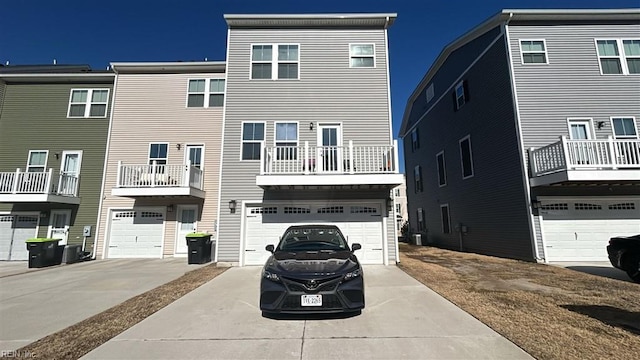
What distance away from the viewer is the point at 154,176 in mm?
11414

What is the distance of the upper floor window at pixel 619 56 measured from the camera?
11398 mm

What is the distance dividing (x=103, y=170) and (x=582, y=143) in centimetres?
1876

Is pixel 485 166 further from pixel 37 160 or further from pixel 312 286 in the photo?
pixel 37 160

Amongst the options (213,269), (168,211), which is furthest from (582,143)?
(168,211)

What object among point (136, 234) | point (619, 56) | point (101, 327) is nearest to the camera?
point (101, 327)

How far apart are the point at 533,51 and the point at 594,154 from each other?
484cm

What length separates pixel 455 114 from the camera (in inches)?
619

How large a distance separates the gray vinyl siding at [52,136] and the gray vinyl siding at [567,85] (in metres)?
18.1

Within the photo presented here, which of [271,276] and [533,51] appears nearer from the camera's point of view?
[271,276]

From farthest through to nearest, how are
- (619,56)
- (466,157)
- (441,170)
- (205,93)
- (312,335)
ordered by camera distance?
(441,170) → (466,157) → (205,93) → (619,56) → (312,335)

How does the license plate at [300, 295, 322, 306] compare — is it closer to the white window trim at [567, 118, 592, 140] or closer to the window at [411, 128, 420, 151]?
the white window trim at [567, 118, 592, 140]

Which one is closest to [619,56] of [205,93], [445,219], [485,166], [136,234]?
[485,166]

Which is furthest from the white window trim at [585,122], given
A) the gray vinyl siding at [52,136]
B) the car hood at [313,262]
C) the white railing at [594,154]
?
the gray vinyl siding at [52,136]

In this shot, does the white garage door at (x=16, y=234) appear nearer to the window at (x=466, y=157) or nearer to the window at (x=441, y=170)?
the window at (x=466, y=157)
